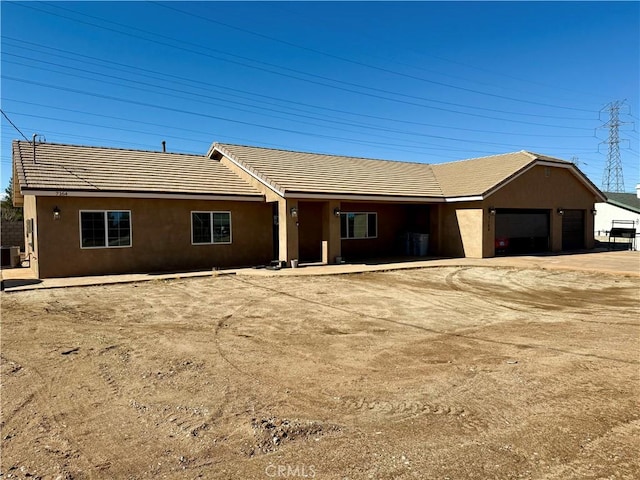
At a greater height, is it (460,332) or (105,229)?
(105,229)

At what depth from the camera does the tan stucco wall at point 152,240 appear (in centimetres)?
1328

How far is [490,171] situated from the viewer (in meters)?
21.2

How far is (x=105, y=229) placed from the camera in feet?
46.5

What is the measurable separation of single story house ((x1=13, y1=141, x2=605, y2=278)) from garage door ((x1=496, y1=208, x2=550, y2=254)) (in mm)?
59

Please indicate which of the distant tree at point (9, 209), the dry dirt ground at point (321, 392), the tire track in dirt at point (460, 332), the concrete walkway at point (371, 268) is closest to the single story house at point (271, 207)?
the concrete walkway at point (371, 268)

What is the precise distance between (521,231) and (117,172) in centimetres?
1772

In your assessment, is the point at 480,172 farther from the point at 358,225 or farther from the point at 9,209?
the point at 9,209

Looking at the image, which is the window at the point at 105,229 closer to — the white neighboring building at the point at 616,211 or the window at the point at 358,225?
the window at the point at 358,225

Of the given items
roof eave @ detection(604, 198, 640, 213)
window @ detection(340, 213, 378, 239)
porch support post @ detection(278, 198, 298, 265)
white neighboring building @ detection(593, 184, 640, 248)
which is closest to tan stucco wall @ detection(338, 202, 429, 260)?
window @ detection(340, 213, 378, 239)

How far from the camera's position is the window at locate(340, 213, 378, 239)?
1927cm

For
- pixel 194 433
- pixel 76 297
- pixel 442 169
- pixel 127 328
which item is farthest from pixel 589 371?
pixel 442 169

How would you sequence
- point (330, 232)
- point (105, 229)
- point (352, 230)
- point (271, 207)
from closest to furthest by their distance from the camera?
point (105, 229) < point (330, 232) < point (271, 207) < point (352, 230)

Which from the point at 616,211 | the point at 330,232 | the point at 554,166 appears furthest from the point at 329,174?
the point at 616,211

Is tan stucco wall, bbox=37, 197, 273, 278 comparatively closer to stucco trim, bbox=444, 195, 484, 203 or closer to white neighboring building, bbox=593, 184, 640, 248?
stucco trim, bbox=444, 195, 484, 203
